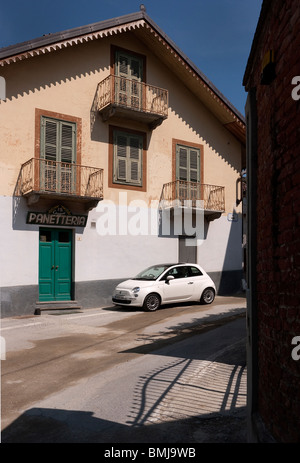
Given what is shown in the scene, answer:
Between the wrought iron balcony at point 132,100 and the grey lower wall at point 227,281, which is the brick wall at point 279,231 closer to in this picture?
the wrought iron balcony at point 132,100

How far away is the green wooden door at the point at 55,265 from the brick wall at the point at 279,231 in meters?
13.3

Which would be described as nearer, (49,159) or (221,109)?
(49,159)

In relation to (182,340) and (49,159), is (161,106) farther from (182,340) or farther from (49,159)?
(182,340)

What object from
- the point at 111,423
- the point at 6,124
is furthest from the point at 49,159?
the point at 111,423

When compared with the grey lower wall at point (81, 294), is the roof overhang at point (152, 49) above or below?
above

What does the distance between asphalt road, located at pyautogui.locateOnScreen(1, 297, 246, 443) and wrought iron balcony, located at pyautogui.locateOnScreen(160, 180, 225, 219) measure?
7835mm

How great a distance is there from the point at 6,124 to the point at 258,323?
1353cm

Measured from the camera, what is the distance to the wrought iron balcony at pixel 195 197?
63.5 feet

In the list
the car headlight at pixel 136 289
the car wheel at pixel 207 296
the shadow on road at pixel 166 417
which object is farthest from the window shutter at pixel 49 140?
the shadow on road at pixel 166 417

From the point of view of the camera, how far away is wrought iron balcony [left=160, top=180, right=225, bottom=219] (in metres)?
19.4

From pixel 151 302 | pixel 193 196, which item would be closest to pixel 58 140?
pixel 193 196

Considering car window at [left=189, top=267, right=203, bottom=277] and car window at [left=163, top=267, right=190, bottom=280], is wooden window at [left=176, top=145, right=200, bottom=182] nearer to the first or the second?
car window at [left=189, top=267, right=203, bottom=277]

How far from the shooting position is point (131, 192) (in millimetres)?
18453

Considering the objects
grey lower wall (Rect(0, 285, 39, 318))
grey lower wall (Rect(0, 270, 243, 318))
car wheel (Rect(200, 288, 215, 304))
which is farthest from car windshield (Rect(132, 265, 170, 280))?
grey lower wall (Rect(0, 285, 39, 318))
